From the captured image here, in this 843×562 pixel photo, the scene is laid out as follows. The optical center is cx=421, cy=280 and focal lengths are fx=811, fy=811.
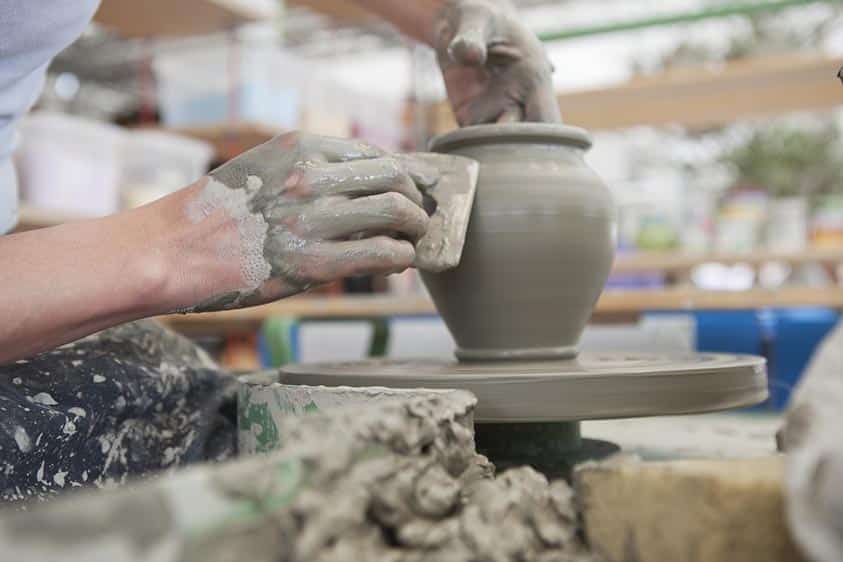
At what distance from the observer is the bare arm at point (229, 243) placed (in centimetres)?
94

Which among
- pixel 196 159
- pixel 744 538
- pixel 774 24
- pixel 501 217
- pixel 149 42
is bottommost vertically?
pixel 744 538

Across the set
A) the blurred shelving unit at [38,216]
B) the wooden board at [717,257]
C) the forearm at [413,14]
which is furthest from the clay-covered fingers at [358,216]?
the wooden board at [717,257]

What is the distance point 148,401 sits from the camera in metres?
1.12

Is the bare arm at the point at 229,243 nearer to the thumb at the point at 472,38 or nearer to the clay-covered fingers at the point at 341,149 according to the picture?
the clay-covered fingers at the point at 341,149

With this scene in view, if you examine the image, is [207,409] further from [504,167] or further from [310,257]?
[504,167]

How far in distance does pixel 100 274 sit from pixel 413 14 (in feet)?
2.89

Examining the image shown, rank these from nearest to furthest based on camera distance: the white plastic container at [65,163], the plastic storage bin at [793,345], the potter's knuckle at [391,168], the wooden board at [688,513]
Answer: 1. the wooden board at [688,513]
2. the potter's knuckle at [391,168]
3. the plastic storage bin at [793,345]
4. the white plastic container at [65,163]

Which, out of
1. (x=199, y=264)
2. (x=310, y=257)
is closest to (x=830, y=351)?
(x=310, y=257)

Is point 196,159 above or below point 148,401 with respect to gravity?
above

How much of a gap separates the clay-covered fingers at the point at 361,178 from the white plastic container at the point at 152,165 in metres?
2.49

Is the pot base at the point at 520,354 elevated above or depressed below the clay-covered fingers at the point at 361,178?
below

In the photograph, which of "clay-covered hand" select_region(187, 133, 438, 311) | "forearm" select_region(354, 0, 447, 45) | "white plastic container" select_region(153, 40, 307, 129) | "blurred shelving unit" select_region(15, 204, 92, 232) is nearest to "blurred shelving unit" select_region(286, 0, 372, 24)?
"white plastic container" select_region(153, 40, 307, 129)

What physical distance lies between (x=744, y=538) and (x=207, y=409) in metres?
0.83

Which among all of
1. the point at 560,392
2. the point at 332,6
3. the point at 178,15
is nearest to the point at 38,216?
the point at 178,15
